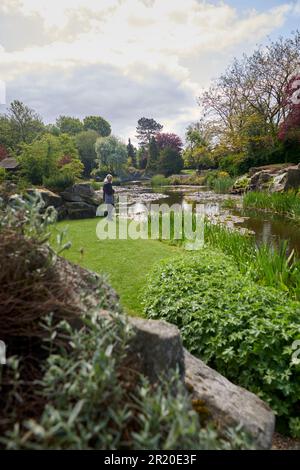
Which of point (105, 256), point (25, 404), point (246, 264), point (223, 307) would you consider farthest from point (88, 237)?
point (25, 404)

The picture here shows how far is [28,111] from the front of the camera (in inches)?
1689

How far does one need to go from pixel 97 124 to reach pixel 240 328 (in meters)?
A: 85.0

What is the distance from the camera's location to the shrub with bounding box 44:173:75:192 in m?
12.9

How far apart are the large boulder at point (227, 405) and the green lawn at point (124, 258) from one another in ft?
6.13

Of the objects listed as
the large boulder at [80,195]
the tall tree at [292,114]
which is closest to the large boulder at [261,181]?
the tall tree at [292,114]

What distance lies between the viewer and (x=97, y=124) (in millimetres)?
81125

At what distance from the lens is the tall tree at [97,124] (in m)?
80.1

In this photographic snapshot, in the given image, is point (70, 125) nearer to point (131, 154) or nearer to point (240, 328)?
point (131, 154)

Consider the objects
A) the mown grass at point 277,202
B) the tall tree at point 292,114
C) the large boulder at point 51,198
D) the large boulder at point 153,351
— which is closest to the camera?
the large boulder at point 153,351

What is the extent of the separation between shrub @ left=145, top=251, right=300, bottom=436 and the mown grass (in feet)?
27.3

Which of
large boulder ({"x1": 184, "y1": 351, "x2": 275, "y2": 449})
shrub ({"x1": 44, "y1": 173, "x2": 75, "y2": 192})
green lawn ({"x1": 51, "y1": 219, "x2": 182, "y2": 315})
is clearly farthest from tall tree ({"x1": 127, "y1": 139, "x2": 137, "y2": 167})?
large boulder ({"x1": 184, "y1": 351, "x2": 275, "y2": 449})

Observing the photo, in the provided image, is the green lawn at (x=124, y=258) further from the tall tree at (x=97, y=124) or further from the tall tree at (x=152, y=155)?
the tall tree at (x=97, y=124)

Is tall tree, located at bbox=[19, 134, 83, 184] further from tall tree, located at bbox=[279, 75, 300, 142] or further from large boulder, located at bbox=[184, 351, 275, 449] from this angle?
tall tree, located at bbox=[279, 75, 300, 142]
